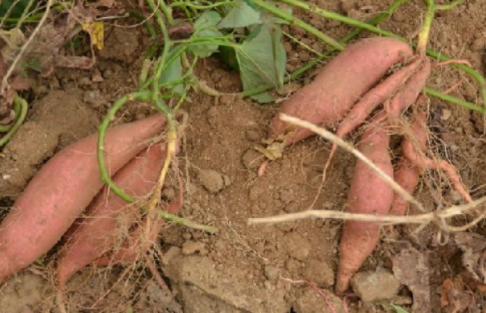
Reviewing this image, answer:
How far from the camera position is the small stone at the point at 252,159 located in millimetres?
1433

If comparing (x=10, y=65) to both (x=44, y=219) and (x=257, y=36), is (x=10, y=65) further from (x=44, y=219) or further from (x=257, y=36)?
(x=257, y=36)

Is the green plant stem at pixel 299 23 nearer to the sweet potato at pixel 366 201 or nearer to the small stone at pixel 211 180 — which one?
the sweet potato at pixel 366 201

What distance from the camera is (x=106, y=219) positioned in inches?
53.9

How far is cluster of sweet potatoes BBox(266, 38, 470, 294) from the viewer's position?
1377 millimetres

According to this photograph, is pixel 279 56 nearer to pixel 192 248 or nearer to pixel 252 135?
pixel 252 135

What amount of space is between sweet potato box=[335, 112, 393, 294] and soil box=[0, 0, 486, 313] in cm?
3

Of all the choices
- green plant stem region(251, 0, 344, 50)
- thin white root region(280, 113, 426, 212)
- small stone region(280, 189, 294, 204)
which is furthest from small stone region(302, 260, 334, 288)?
green plant stem region(251, 0, 344, 50)

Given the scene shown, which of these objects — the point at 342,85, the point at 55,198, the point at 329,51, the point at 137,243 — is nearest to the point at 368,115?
the point at 342,85

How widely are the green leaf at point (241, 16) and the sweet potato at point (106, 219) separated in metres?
0.29

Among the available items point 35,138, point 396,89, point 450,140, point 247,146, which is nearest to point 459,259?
point 450,140

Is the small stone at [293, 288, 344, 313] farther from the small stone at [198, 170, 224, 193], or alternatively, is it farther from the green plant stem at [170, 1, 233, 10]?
the green plant stem at [170, 1, 233, 10]

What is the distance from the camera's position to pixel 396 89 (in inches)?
55.5

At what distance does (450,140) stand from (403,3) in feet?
1.08

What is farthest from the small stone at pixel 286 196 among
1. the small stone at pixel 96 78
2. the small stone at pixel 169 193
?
the small stone at pixel 96 78
